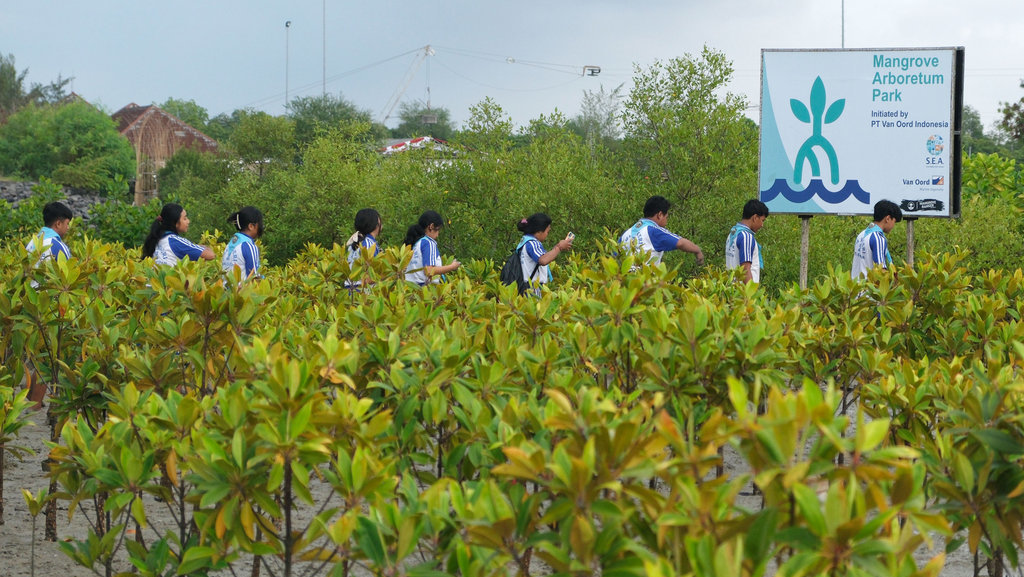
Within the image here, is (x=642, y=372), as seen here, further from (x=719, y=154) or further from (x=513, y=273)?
(x=719, y=154)

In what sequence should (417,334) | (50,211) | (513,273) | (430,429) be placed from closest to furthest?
1. (430,429)
2. (417,334)
3. (513,273)
4. (50,211)

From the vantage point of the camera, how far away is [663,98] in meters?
11.8

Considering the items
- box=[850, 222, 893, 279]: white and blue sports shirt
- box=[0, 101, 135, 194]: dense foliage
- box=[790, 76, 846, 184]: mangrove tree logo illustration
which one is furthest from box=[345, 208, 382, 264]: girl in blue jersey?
A: box=[0, 101, 135, 194]: dense foliage

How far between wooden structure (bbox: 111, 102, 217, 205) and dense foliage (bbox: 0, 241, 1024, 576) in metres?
44.9

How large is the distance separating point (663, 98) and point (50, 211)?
6667mm

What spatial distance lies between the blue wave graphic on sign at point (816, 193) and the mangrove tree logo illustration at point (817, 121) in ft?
0.39

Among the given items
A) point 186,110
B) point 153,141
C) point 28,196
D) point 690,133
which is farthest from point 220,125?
point 690,133

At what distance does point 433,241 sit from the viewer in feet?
28.9

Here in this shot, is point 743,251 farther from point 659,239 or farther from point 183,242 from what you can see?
point 183,242

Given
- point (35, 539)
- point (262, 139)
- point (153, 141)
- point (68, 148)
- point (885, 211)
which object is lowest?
point (35, 539)

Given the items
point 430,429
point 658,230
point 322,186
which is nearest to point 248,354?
point 430,429

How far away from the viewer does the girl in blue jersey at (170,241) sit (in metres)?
7.95

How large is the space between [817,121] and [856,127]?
42 centimetres

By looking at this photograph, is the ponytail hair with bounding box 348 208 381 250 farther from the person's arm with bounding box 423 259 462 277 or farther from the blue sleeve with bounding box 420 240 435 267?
the person's arm with bounding box 423 259 462 277
